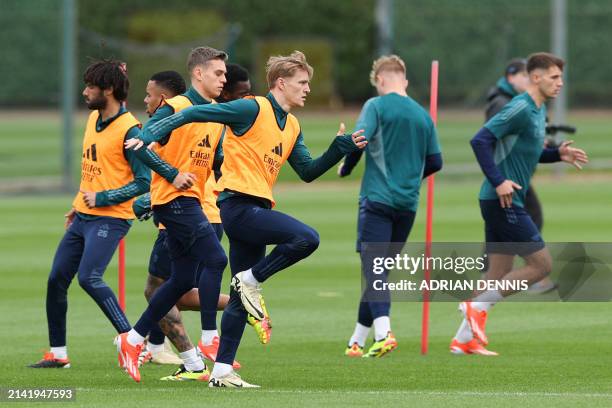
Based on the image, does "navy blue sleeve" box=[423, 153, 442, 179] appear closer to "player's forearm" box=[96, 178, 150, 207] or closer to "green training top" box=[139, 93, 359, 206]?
"green training top" box=[139, 93, 359, 206]

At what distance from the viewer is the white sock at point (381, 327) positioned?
37.0 ft

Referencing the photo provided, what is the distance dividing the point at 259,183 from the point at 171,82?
1.42m

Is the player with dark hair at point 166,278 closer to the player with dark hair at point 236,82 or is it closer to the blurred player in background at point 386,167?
the player with dark hair at point 236,82

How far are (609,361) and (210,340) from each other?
2.95 m

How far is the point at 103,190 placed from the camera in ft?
33.5

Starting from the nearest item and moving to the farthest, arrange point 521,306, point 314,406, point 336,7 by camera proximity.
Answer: point 314,406 → point 521,306 → point 336,7

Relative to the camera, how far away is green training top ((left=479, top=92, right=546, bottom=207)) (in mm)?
11383

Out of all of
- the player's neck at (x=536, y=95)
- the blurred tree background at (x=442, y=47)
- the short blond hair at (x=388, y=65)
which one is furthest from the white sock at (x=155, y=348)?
the blurred tree background at (x=442, y=47)

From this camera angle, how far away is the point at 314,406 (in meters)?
8.65

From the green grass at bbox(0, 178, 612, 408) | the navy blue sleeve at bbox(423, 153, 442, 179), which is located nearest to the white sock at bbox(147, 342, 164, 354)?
the green grass at bbox(0, 178, 612, 408)

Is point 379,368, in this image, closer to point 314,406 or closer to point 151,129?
point 314,406

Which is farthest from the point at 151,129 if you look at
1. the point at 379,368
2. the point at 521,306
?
the point at 521,306

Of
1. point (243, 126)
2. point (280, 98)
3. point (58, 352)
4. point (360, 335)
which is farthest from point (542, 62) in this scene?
point (58, 352)

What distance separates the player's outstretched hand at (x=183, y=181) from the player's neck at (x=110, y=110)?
1090mm
